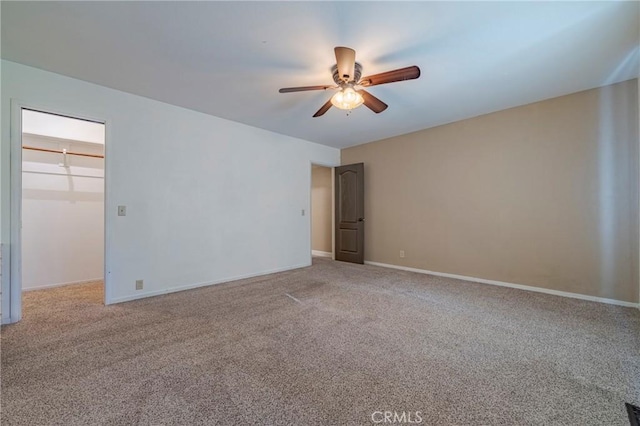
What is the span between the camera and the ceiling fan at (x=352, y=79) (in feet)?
6.79

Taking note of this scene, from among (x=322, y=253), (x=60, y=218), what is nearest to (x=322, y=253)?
(x=322, y=253)

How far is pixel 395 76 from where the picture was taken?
2.19 meters

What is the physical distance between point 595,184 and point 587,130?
25.7 inches

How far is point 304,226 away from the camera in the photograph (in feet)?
16.6

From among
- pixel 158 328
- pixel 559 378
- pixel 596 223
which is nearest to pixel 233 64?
pixel 158 328

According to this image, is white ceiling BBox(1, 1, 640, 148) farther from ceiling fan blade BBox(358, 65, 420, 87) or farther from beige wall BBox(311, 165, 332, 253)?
beige wall BBox(311, 165, 332, 253)

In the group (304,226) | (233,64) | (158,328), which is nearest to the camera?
(158,328)

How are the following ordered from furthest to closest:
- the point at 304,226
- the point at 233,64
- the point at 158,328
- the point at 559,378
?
the point at 304,226
the point at 233,64
the point at 158,328
the point at 559,378

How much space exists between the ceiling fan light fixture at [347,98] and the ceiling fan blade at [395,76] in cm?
15

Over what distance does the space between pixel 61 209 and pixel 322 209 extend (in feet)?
15.5

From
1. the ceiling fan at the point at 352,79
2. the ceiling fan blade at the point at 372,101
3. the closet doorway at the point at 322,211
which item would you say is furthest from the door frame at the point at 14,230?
the closet doorway at the point at 322,211

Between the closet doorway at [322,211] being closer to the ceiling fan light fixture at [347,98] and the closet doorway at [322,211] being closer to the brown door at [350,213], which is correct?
the brown door at [350,213]

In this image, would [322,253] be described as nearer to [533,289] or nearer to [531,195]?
[533,289]

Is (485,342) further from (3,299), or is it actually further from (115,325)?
(3,299)
